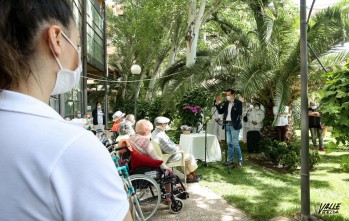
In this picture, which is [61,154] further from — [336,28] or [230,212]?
[336,28]

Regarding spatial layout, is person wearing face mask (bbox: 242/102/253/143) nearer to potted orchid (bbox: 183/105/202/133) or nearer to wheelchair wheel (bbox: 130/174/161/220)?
potted orchid (bbox: 183/105/202/133)

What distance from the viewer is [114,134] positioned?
384 inches

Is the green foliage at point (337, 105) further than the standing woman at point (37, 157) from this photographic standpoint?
Yes

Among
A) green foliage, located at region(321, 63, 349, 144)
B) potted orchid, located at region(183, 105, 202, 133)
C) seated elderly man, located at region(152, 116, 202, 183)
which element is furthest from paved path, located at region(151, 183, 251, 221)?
potted orchid, located at region(183, 105, 202, 133)

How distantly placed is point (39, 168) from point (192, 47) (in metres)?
11.3

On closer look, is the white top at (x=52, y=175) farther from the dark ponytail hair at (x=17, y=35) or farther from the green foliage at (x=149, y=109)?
the green foliage at (x=149, y=109)

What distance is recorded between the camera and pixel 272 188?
6527 mm

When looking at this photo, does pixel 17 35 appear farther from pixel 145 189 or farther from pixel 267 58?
pixel 267 58

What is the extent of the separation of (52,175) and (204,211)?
4.95m

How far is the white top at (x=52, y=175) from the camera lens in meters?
0.63

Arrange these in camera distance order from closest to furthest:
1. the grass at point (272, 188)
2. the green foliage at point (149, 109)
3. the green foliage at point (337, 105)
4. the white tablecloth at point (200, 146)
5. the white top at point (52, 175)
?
1. the white top at point (52, 175)
2. the green foliage at point (337, 105)
3. the grass at point (272, 188)
4. the white tablecloth at point (200, 146)
5. the green foliage at point (149, 109)

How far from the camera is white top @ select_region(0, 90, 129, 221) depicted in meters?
0.63

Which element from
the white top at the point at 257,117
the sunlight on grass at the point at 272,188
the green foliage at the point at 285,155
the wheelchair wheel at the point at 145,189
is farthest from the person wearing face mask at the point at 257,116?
the wheelchair wheel at the point at 145,189

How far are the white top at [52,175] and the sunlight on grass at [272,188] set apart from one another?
4.49 meters
